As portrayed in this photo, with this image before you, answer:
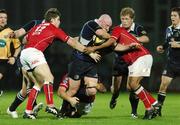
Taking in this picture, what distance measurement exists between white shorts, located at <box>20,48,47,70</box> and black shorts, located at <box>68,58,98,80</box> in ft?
2.94

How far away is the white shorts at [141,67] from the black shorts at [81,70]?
711 mm

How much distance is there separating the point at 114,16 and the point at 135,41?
17465 millimetres

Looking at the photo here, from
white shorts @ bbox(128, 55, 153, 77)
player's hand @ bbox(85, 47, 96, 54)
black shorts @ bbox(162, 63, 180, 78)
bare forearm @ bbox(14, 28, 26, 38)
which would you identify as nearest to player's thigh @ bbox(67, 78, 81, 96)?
player's hand @ bbox(85, 47, 96, 54)

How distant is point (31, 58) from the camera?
14258mm

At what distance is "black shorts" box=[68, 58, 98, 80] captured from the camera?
1498 cm

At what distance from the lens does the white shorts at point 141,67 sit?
14.9 meters

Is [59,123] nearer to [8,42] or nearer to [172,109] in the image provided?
[8,42]

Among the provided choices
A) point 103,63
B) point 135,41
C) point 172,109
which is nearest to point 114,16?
point 103,63

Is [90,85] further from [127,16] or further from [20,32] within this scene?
[20,32]

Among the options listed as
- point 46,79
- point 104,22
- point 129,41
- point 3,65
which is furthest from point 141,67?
point 3,65

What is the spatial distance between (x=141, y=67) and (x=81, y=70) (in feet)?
3.58

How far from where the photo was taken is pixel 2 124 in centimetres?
1362

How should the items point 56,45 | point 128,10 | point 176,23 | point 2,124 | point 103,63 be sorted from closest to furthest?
1. point 2,124
2. point 128,10
3. point 176,23
4. point 103,63
5. point 56,45

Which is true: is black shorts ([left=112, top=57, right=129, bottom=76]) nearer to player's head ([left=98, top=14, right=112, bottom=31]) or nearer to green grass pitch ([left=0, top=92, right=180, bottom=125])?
green grass pitch ([left=0, top=92, right=180, bottom=125])
